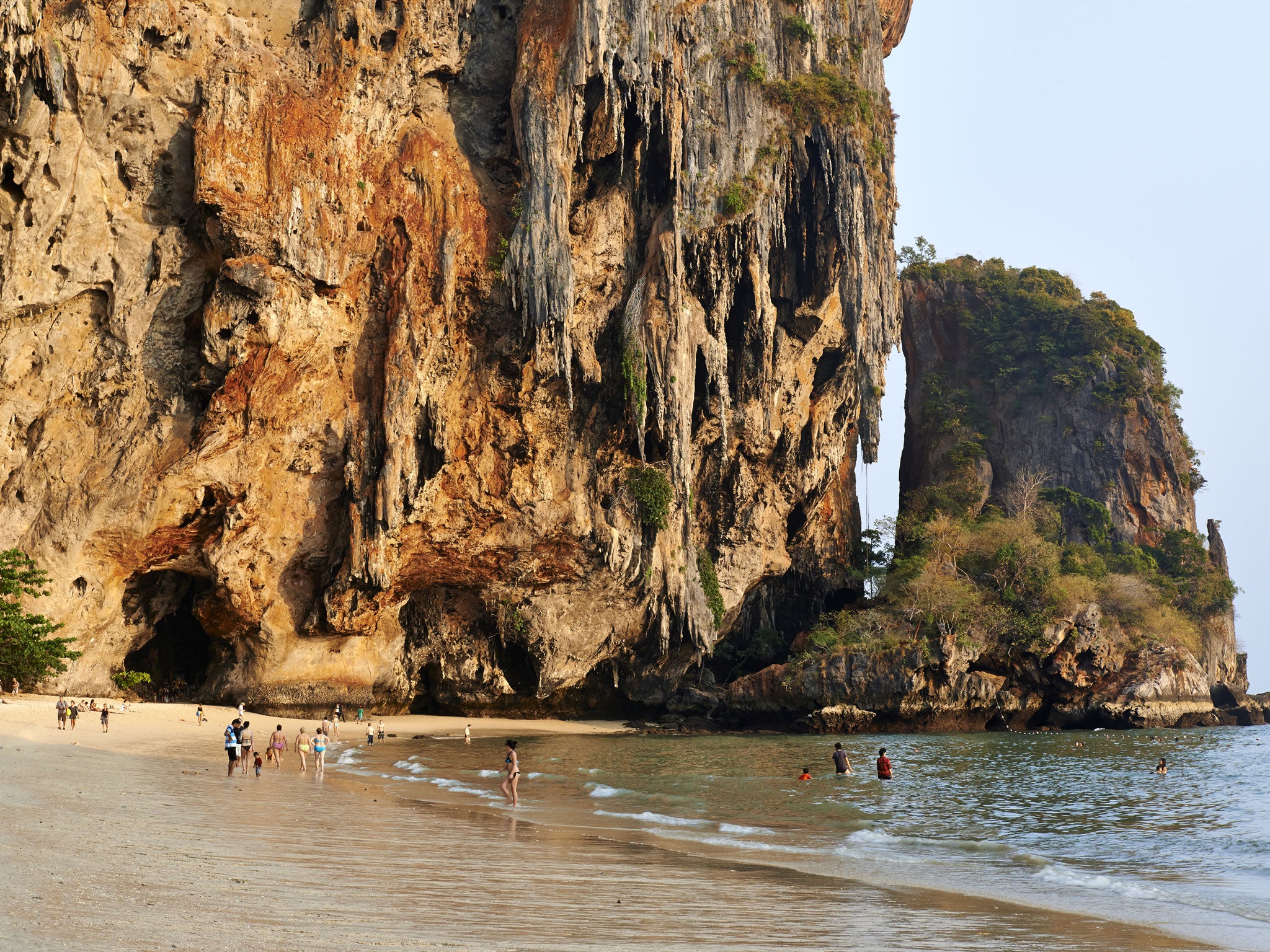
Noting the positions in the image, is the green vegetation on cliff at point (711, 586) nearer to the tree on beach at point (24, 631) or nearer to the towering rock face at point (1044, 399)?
the towering rock face at point (1044, 399)

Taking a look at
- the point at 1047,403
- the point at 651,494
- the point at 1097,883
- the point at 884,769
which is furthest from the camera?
the point at 1047,403

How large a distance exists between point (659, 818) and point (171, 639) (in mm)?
27638

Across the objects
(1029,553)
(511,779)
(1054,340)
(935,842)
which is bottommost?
(935,842)

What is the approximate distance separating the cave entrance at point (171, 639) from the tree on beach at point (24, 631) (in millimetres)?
4849

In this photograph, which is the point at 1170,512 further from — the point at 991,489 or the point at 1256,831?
the point at 1256,831

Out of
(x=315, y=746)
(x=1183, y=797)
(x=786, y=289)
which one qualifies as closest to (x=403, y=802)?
(x=315, y=746)

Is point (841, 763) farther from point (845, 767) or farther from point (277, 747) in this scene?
point (277, 747)

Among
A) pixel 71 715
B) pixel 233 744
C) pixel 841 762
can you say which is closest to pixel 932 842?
pixel 841 762

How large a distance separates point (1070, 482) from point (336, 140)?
49.7 meters

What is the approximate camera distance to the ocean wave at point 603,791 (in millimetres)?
17906

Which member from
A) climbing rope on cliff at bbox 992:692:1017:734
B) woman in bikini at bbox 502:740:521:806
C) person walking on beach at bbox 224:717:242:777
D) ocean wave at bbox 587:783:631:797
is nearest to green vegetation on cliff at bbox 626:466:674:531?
climbing rope on cliff at bbox 992:692:1017:734

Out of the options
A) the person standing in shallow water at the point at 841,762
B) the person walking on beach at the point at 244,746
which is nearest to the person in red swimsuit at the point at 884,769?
the person standing in shallow water at the point at 841,762

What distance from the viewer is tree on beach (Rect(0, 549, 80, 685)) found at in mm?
25641

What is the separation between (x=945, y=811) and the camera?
17.2m
